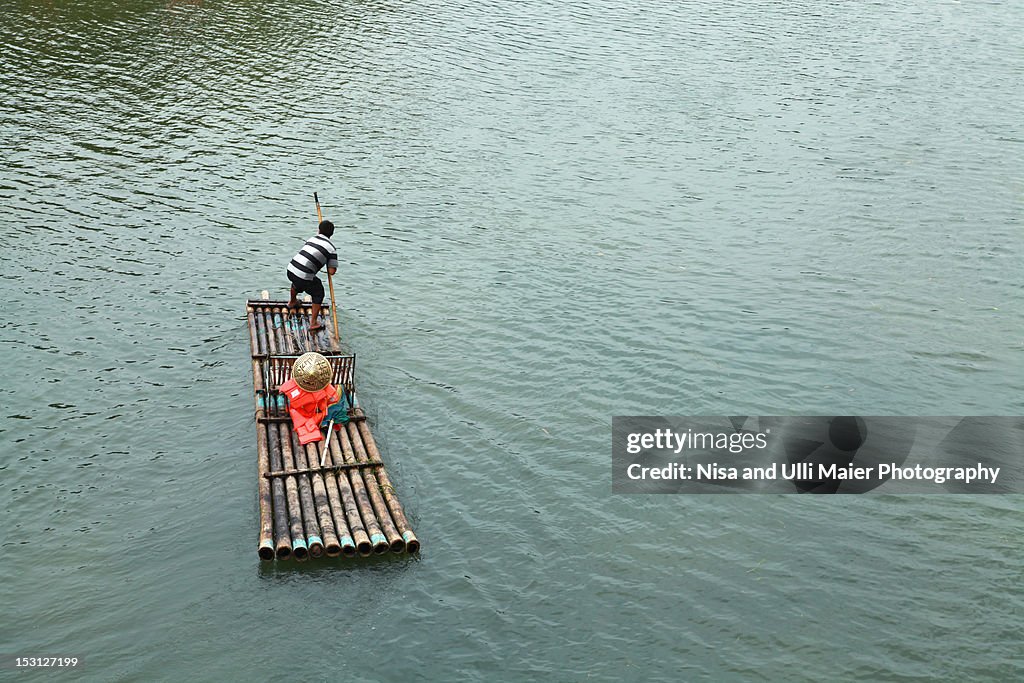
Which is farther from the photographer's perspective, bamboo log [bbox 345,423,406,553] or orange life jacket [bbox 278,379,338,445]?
orange life jacket [bbox 278,379,338,445]

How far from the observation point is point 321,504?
56.9ft

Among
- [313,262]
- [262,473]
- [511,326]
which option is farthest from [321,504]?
[511,326]

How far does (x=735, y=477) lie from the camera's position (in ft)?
64.5

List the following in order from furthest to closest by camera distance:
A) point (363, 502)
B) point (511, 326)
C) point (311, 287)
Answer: point (511, 326) < point (311, 287) < point (363, 502)

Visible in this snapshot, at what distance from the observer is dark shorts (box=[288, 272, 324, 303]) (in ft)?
76.9

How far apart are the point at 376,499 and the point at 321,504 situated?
0.99 metres

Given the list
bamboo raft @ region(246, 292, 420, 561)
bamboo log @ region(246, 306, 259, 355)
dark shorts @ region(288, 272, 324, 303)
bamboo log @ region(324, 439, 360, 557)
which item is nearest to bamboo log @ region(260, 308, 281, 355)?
bamboo log @ region(246, 306, 259, 355)

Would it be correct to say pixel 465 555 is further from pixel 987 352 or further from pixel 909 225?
pixel 909 225

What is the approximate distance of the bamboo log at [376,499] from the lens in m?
16.6

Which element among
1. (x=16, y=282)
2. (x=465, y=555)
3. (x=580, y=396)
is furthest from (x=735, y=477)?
(x=16, y=282)

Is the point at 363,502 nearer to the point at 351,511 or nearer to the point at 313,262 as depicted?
the point at 351,511

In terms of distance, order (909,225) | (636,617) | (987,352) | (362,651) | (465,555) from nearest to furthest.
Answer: (362,651) → (636,617) → (465,555) → (987,352) → (909,225)

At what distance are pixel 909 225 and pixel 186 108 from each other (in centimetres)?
2844

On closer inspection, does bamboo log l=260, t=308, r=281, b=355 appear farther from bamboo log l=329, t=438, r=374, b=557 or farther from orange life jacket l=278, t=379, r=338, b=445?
bamboo log l=329, t=438, r=374, b=557
